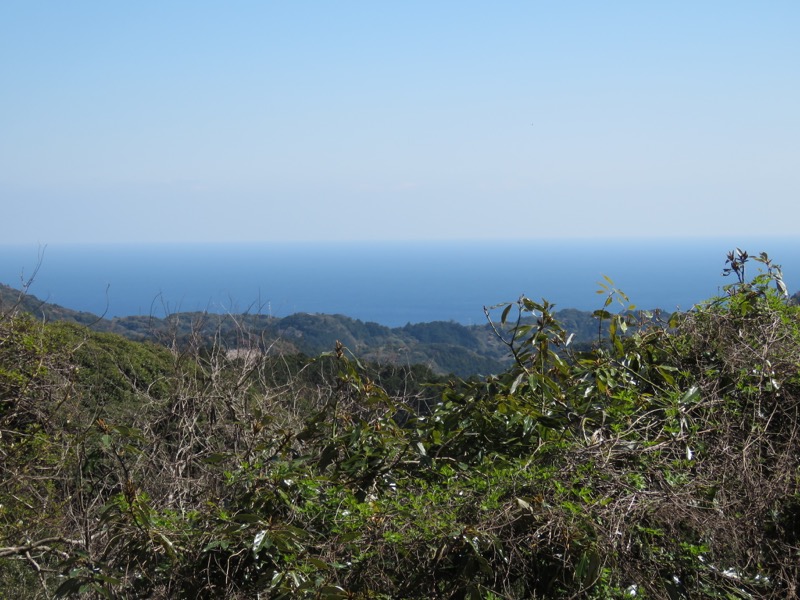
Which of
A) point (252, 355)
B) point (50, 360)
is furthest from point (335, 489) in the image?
point (50, 360)

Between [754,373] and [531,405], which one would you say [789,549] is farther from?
[531,405]

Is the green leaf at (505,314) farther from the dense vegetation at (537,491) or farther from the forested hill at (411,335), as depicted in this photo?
the forested hill at (411,335)

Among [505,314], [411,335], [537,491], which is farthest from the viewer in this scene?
[411,335]

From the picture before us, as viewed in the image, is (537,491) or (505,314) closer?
(537,491)

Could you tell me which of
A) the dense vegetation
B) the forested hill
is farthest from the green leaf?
the forested hill

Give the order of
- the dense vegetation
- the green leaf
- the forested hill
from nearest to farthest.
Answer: the dense vegetation < the green leaf < the forested hill

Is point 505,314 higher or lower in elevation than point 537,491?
higher

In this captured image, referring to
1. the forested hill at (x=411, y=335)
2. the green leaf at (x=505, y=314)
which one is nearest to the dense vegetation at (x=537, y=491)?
the green leaf at (x=505, y=314)

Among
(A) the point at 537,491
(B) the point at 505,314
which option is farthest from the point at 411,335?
(A) the point at 537,491

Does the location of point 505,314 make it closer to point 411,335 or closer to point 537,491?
point 537,491

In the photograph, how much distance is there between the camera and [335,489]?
84.2 inches

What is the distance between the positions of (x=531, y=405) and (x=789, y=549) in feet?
2.73

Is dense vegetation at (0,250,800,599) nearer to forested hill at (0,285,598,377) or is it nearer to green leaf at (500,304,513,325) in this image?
green leaf at (500,304,513,325)

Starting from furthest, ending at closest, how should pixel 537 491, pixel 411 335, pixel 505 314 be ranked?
pixel 411 335
pixel 505 314
pixel 537 491
